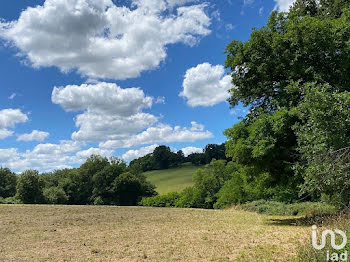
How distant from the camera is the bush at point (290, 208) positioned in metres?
23.3

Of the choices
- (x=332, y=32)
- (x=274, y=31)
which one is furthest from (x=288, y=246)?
(x=274, y=31)

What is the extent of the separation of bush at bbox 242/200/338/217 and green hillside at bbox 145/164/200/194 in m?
51.9

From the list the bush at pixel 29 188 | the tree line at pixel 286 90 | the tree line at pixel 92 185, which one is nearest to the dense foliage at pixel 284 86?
the tree line at pixel 286 90

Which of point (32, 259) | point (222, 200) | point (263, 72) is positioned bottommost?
point (222, 200)

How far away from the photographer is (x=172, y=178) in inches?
4077

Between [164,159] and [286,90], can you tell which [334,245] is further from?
[164,159]

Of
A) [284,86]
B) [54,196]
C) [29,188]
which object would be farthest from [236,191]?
[54,196]

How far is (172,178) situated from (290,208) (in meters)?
77.8

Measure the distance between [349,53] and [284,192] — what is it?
57.8 feet

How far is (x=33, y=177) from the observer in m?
63.0

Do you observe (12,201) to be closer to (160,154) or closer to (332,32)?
(332,32)

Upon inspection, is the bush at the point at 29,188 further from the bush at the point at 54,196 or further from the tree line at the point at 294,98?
the tree line at the point at 294,98

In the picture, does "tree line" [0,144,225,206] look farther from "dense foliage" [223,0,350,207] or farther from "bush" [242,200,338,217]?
"dense foliage" [223,0,350,207]

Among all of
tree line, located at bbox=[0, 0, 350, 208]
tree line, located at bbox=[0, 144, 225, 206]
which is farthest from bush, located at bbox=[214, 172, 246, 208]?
tree line, located at bbox=[0, 144, 225, 206]
